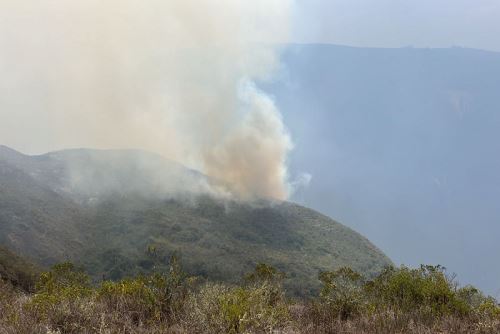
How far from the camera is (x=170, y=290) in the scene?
43.3 feet

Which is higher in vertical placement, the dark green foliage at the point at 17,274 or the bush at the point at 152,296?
the bush at the point at 152,296

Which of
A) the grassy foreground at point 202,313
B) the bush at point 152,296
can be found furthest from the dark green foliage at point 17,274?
the grassy foreground at point 202,313

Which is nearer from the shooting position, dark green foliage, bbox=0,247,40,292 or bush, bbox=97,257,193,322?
bush, bbox=97,257,193,322

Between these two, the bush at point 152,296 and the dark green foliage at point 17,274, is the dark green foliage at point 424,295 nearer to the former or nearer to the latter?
the bush at point 152,296

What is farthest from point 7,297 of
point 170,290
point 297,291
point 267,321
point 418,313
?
point 297,291

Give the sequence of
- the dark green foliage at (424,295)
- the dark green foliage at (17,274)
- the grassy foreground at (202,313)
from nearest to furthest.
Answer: the grassy foreground at (202,313)
the dark green foliage at (424,295)
the dark green foliage at (17,274)

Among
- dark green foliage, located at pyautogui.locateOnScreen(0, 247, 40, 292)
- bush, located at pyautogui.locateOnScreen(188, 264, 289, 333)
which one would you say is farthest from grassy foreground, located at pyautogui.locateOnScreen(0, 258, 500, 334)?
dark green foliage, located at pyautogui.locateOnScreen(0, 247, 40, 292)

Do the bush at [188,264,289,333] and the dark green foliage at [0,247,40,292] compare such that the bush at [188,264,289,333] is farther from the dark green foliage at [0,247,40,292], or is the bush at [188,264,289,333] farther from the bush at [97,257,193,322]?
the dark green foliage at [0,247,40,292]

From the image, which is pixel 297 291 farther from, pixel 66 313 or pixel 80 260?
pixel 66 313

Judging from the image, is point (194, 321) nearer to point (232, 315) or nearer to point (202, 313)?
point (202, 313)

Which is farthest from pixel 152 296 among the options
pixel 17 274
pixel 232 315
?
pixel 17 274

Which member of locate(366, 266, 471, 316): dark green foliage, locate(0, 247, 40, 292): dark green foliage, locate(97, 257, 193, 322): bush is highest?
locate(366, 266, 471, 316): dark green foliage

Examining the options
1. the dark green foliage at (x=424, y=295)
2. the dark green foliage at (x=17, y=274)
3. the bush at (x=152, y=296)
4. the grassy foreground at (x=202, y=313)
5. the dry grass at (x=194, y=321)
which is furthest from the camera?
the dark green foliage at (x=17, y=274)

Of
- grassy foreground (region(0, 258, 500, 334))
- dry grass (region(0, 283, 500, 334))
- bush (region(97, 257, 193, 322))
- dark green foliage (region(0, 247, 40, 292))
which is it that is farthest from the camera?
dark green foliage (region(0, 247, 40, 292))
